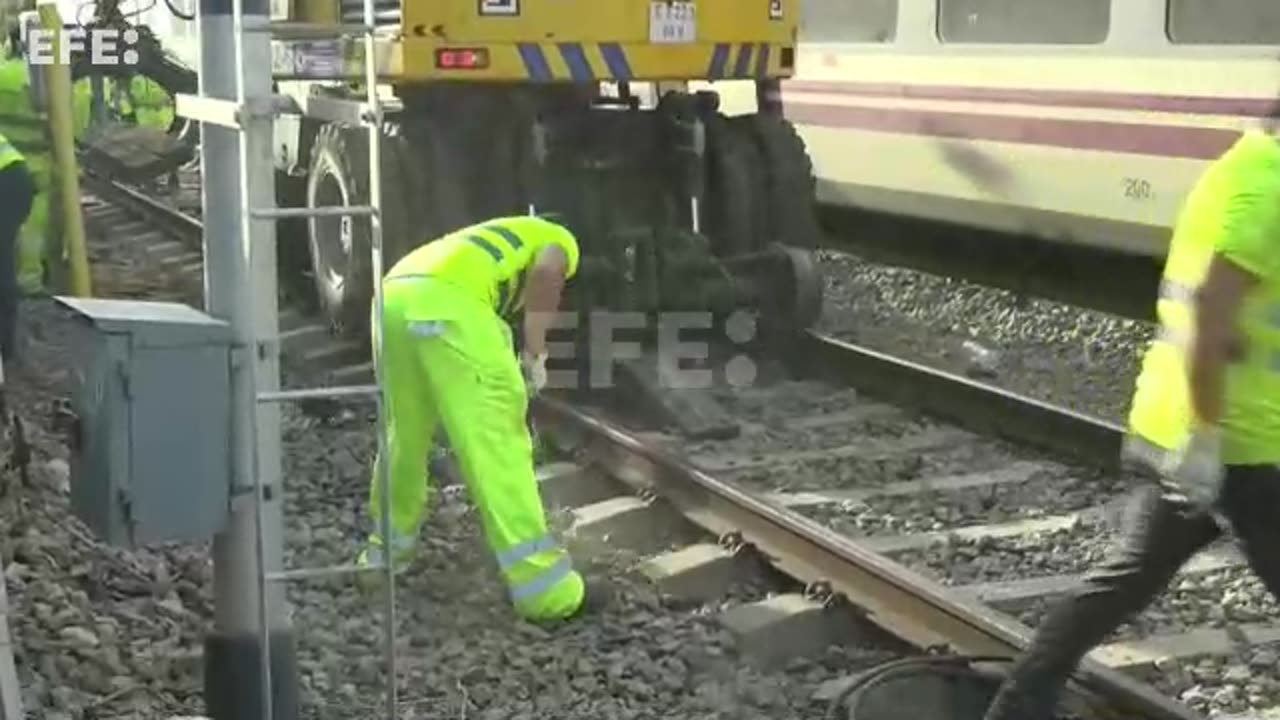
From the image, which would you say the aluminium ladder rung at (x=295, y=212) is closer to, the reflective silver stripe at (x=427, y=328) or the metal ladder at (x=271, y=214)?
the metal ladder at (x=271, y=214)

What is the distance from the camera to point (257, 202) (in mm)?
4152

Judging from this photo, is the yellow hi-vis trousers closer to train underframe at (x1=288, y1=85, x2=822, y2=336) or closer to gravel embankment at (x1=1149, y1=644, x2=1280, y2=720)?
gravel embankment at (x1=1149, y1=644, x2=1280, y2=720)

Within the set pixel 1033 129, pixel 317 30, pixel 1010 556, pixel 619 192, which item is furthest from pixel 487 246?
pixel 1033 129

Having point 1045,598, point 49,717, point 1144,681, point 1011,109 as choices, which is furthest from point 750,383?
point 49,717

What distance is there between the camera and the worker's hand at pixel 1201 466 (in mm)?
4020

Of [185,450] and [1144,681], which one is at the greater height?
[185,450]

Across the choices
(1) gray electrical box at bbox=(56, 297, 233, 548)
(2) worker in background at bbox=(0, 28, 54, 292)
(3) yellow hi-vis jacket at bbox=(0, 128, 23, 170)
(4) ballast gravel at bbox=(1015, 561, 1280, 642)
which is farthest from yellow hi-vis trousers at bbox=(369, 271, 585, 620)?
(2) worker in background at bbox=(0, 28, 54, 292)

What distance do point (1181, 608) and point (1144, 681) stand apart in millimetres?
734

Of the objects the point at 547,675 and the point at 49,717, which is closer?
the point at 49,717

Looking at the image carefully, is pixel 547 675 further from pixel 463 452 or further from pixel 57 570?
pixel 57 570

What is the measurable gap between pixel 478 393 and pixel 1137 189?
498 centimetres

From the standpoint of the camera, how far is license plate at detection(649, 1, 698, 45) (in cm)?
880

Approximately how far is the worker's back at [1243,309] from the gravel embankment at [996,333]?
439 cm

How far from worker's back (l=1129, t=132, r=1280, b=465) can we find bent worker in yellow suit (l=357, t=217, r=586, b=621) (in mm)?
2089
